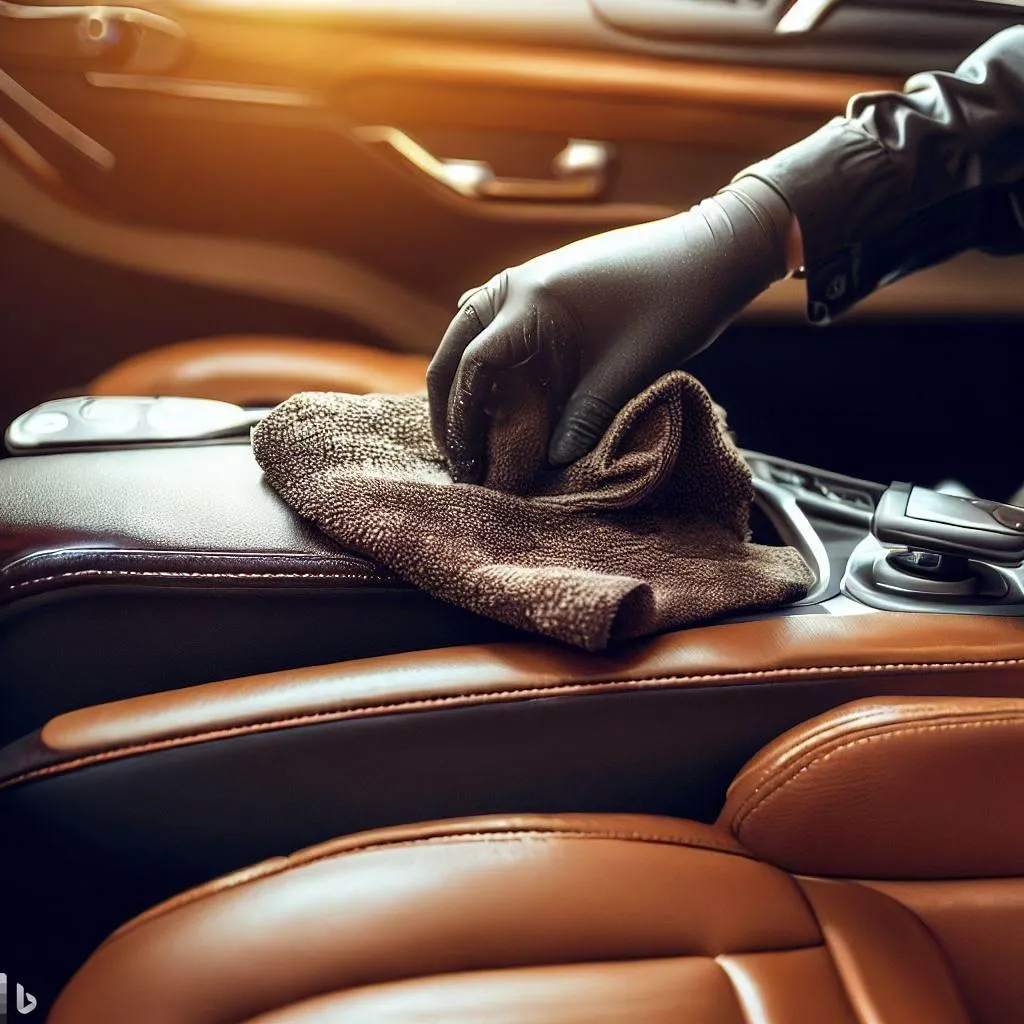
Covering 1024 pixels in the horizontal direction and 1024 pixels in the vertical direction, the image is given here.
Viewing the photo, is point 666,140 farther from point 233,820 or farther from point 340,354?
point 233,820

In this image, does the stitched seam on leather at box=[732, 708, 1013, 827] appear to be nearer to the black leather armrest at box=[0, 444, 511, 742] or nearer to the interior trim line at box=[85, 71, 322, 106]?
the black leather armrest at box=[0, 444, 511, 742]

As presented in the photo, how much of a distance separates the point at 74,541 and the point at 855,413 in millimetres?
886

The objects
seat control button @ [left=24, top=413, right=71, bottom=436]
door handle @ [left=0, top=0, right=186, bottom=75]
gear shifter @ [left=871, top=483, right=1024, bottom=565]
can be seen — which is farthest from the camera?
door handle @ [left=0, top=0, right=186, bottom=75]

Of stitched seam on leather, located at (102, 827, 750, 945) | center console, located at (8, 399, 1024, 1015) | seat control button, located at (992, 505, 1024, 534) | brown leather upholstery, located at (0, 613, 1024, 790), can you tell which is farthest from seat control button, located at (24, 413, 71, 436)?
seat control button, located at (992, 505, 1024, 534)

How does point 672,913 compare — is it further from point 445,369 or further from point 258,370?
point 258,370

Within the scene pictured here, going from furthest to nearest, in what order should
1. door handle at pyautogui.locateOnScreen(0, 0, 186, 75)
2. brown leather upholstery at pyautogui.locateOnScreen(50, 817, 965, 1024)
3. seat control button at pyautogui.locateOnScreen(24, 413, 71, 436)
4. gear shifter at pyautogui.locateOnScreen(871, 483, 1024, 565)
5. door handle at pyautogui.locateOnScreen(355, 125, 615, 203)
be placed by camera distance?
door handle at pyautogui.locateOnScreen(355, 125, 615, 203) → door handle at pyautogui.locateOnScreen(0, 0, 186, 75) → seat control button at pyautogui.locateOnScreen(24, 413, 71, 436) → gear shifter at pyautogui.locateOnScreen(871, 483, 1024, 565) → brown leather upholstery at pyautogui.locateOnScreen(50, 817, 965, 1024)

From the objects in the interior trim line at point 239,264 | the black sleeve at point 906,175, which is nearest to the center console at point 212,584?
the black sleeve at point 906,175

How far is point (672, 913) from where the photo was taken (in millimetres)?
450

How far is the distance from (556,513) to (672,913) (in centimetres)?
22

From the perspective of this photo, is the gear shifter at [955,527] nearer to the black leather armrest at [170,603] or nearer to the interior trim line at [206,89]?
the black leather armrest at [170,603]

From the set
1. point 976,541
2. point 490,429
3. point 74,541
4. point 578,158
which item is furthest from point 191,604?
point 578,158

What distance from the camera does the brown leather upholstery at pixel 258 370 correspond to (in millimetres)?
979

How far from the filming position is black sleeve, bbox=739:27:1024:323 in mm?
694

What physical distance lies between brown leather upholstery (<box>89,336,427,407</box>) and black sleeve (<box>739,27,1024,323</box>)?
422 millimetres
